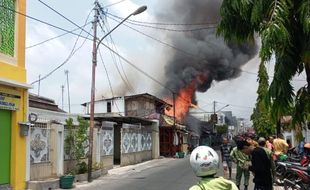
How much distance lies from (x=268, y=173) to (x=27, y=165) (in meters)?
10.4

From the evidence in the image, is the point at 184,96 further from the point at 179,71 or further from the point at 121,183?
the point at 121,183

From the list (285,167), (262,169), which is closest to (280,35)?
(262,169)

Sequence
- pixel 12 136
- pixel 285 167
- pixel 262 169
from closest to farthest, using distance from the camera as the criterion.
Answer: pixel 262 169, pixel 285 167, pixel 12 136

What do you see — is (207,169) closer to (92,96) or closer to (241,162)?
Answer: (241,162)

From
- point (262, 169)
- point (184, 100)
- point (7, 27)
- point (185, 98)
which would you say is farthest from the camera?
point (184, 100)

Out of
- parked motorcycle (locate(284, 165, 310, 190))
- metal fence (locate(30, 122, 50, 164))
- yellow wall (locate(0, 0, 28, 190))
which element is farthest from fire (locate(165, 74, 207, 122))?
parked motorcycle (locate(284, 165, 310, 190))

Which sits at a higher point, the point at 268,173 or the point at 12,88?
the point at 12,88

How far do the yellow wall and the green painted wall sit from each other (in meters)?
0.15

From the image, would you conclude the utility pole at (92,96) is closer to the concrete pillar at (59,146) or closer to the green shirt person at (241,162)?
the concrete pillar at (59,146)

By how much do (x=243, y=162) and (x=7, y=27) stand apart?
895cm

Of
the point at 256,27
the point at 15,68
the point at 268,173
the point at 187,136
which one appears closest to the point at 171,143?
the point at 187,136

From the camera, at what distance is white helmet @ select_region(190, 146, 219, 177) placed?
160 inches

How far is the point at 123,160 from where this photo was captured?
32.6m

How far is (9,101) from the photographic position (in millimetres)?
17516
